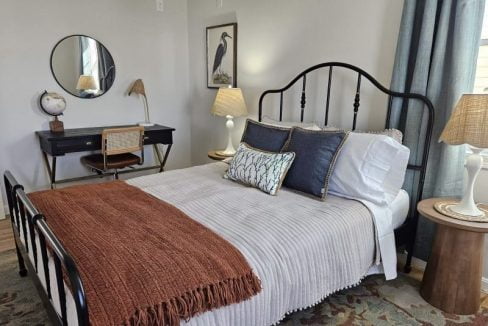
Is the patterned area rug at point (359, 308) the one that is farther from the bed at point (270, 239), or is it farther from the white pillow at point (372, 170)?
the white pillow at point (372, 170)

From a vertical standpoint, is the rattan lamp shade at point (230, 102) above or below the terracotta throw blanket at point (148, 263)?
above

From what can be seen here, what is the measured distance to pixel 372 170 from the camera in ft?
6.73

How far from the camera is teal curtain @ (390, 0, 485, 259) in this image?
195 centimetres

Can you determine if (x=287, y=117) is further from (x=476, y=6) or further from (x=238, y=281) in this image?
(x=238, y=281)

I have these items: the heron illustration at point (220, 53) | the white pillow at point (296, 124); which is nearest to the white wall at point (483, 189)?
the white pillow at point (296, 124)

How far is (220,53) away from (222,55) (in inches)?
1.7

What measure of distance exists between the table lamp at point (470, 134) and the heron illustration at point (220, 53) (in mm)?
2454

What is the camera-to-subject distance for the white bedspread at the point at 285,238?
1.43 m

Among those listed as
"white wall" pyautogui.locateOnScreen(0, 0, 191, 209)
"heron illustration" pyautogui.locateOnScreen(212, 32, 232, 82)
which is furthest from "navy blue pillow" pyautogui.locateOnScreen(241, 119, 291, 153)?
"white wall" pyautogui.locateOnScreen(0, 0, 191, 209)

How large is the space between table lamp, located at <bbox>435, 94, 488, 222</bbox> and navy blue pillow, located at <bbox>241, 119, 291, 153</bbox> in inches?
38.4

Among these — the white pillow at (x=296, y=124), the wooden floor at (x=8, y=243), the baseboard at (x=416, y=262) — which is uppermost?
the white pillow at (x=296, y=124)

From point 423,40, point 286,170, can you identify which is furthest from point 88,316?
point 423,40

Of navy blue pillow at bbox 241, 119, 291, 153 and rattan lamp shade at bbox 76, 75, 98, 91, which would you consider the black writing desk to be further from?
navy blue pillow at bbox 241, 119, 291, 153

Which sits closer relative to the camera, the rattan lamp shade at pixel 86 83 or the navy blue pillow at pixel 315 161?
the navy blue pillow at pixel 315 161
